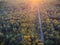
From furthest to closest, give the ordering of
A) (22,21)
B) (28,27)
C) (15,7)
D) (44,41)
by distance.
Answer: (15,7)
(22,21)
(28,27)
(44,41)

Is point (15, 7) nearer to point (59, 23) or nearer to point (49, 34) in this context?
point (59, 23)

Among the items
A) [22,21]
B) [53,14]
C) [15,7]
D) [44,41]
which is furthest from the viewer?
[15,7]

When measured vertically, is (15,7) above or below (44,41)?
above

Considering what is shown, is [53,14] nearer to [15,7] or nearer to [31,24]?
[31,24]

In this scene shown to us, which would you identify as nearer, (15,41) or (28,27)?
(15,41)

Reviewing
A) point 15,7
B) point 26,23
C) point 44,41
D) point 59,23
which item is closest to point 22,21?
point 26,23

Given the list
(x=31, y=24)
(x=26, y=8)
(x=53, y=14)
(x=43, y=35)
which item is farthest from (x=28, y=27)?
(x=26, y=8)
